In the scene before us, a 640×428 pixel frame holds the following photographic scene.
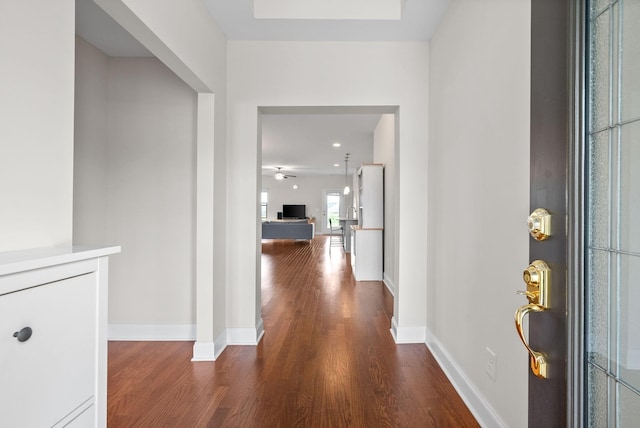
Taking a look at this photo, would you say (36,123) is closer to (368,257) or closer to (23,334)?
(23,334)

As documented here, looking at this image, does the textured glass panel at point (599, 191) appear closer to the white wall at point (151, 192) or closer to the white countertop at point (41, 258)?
the white countertop at point (41, 258)

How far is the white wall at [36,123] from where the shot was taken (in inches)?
32.3

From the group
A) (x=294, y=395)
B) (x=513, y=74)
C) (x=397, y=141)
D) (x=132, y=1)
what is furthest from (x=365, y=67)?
(x=294, y=395)

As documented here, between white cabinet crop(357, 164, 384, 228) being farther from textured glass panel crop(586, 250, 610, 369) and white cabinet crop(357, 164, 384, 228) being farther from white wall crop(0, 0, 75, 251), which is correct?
textured glass panel crop(586, 250, 610, 369)

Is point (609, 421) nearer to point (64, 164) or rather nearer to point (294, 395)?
point (64, 164)

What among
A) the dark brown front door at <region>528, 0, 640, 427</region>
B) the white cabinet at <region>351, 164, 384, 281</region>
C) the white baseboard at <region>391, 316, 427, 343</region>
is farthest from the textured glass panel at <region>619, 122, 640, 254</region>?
the white cabinet at <region>351, 164, 384, 281</region>

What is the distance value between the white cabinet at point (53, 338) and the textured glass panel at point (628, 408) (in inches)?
44.8

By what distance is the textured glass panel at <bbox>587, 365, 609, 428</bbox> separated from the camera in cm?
59

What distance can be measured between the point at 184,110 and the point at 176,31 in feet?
3.30

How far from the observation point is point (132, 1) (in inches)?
54.6

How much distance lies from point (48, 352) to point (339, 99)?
97.2 inches

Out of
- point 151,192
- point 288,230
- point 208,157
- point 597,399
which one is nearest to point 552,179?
point 597,399

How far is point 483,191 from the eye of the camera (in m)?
1.68

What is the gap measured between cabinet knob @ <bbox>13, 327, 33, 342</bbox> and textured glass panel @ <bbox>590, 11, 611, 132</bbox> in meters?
1.18
